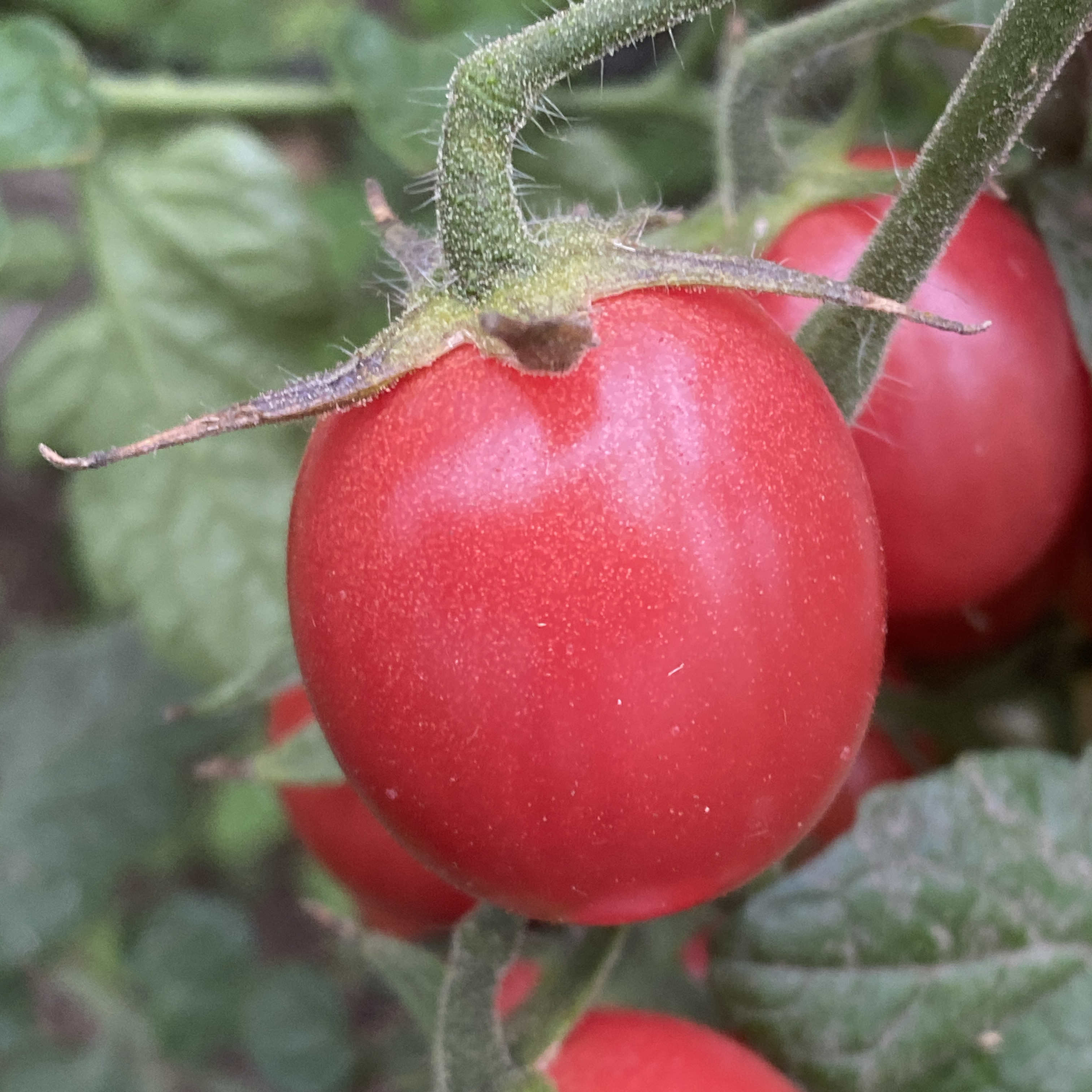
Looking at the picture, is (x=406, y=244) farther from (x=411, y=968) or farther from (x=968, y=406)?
(x=411, y=968)

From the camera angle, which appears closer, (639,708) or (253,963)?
(639,708)

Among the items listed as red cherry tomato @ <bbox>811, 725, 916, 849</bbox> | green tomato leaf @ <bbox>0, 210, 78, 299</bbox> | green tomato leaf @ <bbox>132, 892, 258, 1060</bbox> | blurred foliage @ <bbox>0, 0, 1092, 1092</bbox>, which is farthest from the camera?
green tomato leaf @ <bbox>132, 892, 258, 1060</bbox>

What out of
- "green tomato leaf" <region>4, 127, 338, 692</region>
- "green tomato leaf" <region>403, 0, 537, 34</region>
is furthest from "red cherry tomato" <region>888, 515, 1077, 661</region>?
"green tomato leaf" <region>403, 0, 537, 34</region>

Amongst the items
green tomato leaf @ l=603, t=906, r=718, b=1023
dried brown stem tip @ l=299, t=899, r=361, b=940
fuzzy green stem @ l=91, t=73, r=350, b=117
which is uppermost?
fuzzy green stem @ l=91, t=73, r=350, b=117

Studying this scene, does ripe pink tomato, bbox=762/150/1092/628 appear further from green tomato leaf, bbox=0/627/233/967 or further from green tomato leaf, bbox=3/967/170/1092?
green tomato leaf, bbox=3/967/170/1092

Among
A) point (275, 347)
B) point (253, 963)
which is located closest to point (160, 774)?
point (253, 963)

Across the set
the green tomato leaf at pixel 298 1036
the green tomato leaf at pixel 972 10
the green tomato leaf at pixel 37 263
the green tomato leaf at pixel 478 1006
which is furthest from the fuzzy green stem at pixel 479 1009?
the green tomato leaf at pixel 37 263

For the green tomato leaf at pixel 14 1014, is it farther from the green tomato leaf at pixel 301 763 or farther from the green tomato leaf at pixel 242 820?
the green tomato leaf at pixel 301 763

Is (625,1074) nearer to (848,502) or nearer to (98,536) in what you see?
(848,502)
